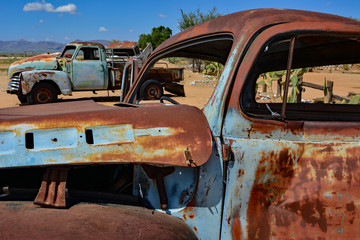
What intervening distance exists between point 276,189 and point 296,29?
90 cm

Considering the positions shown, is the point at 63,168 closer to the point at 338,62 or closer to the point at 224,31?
the point at 224,31

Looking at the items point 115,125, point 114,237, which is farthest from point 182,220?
point 115,125

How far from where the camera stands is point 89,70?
476 inches

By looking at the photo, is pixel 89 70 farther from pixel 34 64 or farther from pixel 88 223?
pixel 88 223

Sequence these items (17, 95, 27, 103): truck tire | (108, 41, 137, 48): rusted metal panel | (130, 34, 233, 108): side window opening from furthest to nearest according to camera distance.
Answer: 1. (108, 41, 137, 48): rusted metal panel
2. (17, 95, 27, 103): truck tire
3. (130, 34, 233, 108): side window opening

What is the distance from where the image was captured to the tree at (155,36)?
46338 mm

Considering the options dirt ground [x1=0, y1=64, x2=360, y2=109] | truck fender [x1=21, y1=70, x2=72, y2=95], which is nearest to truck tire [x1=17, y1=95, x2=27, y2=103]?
dirt ground [x1=0, y1=64, x2=360, y2=109]

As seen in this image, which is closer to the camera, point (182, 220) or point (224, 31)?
point (182, 220)

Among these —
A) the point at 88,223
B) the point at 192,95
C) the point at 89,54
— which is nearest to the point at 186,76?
the point at 192,95

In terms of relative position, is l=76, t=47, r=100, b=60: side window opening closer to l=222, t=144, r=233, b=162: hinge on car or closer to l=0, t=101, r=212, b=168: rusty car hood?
l=0, t=101, r=212, b=168: rusty car hood

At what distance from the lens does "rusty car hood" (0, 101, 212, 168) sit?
1700 millimetres

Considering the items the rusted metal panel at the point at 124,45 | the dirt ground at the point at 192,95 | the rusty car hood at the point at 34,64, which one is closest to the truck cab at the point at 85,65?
the rusty car hood at the point at 34,64

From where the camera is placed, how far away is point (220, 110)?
5.97 feet

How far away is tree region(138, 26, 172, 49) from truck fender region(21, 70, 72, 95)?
35.2 m
